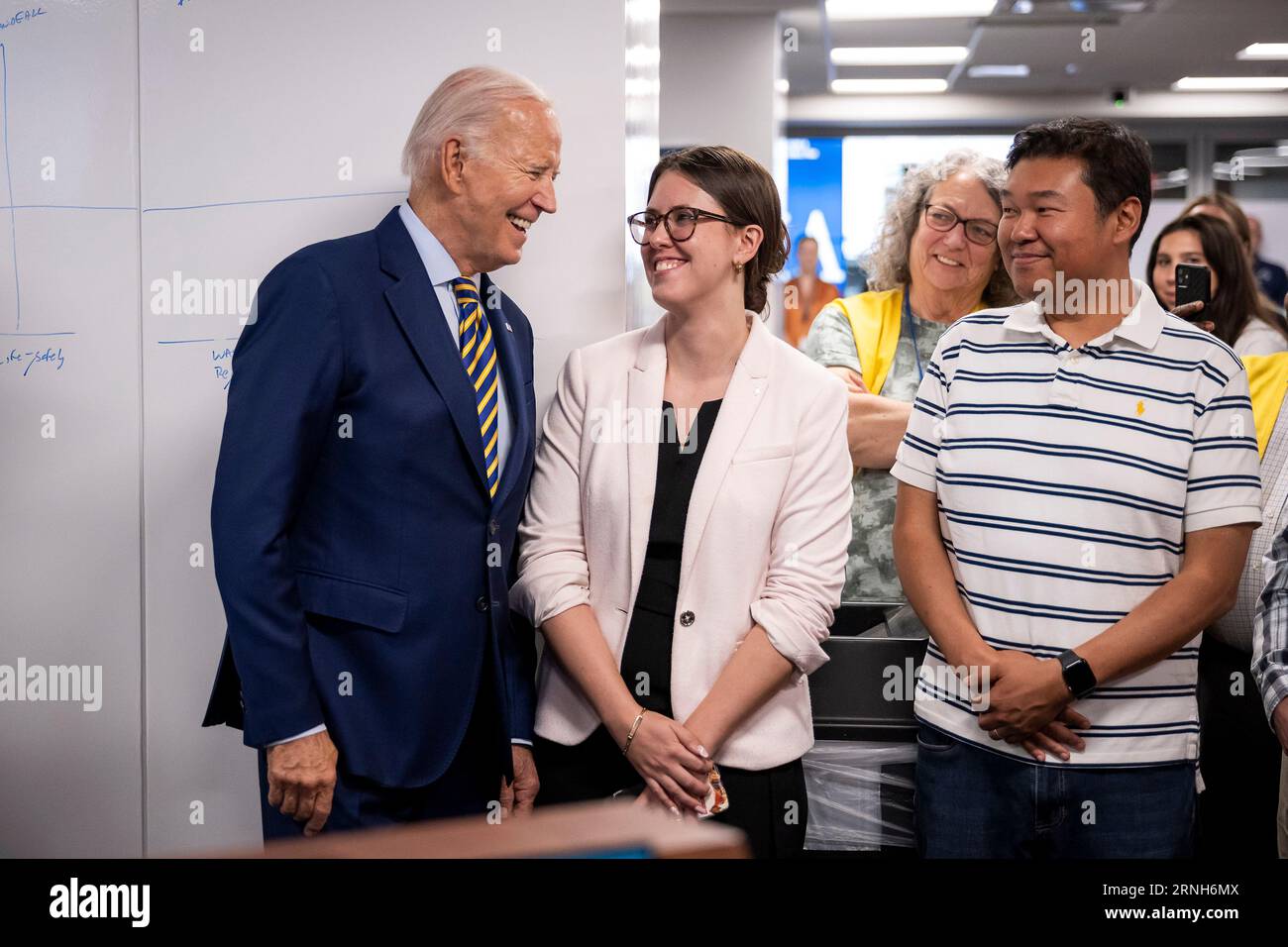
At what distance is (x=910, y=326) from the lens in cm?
225

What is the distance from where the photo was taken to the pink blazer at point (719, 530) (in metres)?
1.73

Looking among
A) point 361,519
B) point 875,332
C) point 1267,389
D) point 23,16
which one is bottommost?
point 361,519

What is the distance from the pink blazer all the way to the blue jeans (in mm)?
253

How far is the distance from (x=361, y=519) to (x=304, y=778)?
1.25 ft

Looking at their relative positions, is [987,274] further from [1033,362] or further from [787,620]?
[787,620]

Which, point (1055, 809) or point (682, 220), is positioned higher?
point (682, 220)

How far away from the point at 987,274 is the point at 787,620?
3.14 feet

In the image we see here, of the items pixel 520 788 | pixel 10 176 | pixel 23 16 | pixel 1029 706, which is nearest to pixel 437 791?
pixel 520 788

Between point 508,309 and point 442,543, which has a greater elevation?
point 508,309

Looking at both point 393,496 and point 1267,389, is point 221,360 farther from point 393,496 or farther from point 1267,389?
point 1267,389

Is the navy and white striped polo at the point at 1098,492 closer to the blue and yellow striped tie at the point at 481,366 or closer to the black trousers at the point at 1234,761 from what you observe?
the black trousers at the point at 1234,761

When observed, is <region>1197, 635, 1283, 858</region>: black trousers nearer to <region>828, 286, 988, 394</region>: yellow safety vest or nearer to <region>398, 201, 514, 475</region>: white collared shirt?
<region>828, 286, 988, 394</region>: yellow safety vest
